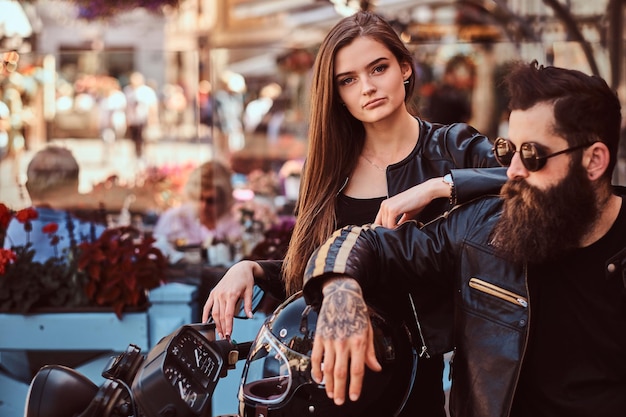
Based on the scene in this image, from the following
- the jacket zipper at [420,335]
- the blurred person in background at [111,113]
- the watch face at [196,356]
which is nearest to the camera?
the watch face at [196,356]

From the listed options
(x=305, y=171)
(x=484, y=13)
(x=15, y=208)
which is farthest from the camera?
(x=484, y=13)

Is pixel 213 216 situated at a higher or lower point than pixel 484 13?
lower

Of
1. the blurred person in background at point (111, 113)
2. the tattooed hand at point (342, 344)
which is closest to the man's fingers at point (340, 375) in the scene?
the tattooed hand at point (342, 344)

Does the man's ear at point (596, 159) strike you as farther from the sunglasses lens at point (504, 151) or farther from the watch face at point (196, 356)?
the watch face at point (196, 356)

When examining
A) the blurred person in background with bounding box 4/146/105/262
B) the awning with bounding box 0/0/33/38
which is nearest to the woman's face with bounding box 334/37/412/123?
the blurred person in background with bounding box 4/146/105/262

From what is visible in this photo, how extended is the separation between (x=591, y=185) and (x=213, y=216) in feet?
15.2

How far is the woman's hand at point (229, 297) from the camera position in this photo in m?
2.59

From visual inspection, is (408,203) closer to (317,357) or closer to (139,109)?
(317,357)

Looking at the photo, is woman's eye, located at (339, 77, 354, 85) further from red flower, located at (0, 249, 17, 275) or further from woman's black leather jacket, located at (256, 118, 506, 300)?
red flower, located at (0, 249, 17, 275)

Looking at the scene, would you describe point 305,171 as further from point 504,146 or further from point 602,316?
point 602,316

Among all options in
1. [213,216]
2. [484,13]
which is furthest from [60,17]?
[213,216]

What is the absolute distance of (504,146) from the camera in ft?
7.27

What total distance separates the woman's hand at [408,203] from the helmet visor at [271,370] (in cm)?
41

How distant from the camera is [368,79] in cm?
277
